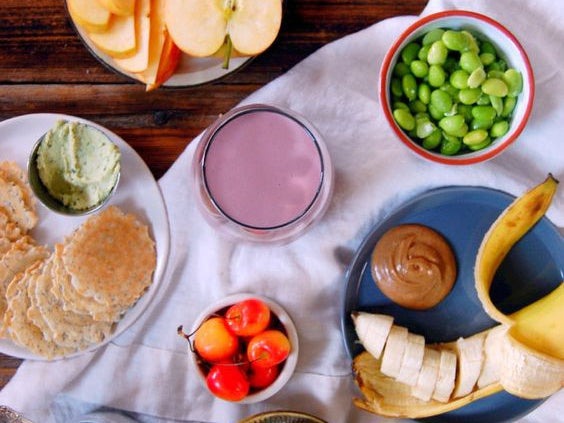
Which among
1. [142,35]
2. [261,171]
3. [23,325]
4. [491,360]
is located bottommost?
[23,325]

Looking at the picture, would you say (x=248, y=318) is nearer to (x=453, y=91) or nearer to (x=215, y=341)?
(x=215, y=341)

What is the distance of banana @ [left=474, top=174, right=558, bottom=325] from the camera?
1201mm

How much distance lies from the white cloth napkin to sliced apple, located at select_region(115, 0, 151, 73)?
0.18m

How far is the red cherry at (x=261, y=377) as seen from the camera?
126 cm

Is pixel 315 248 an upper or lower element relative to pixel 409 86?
lower

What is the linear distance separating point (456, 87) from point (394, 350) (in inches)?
17.6

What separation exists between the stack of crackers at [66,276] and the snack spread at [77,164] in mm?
49

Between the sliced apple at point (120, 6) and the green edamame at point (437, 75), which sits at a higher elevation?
the green edamame at point (437, 75)

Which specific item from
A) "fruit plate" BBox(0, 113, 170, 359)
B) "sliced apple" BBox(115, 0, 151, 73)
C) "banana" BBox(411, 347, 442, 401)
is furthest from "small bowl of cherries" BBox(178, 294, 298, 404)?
"sliced apple" BBox(115, 0, 151, 73)

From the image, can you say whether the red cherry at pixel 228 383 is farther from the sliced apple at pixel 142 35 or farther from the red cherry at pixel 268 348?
the sliced apple at pixel 142 35

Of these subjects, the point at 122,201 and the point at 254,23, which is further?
the point at 122,201

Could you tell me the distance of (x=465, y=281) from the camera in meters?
1.28

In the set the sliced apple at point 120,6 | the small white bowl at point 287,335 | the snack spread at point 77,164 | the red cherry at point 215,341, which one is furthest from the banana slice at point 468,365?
the sliced apple at point 120,6

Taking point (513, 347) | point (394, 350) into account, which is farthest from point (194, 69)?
point (513, 347)
